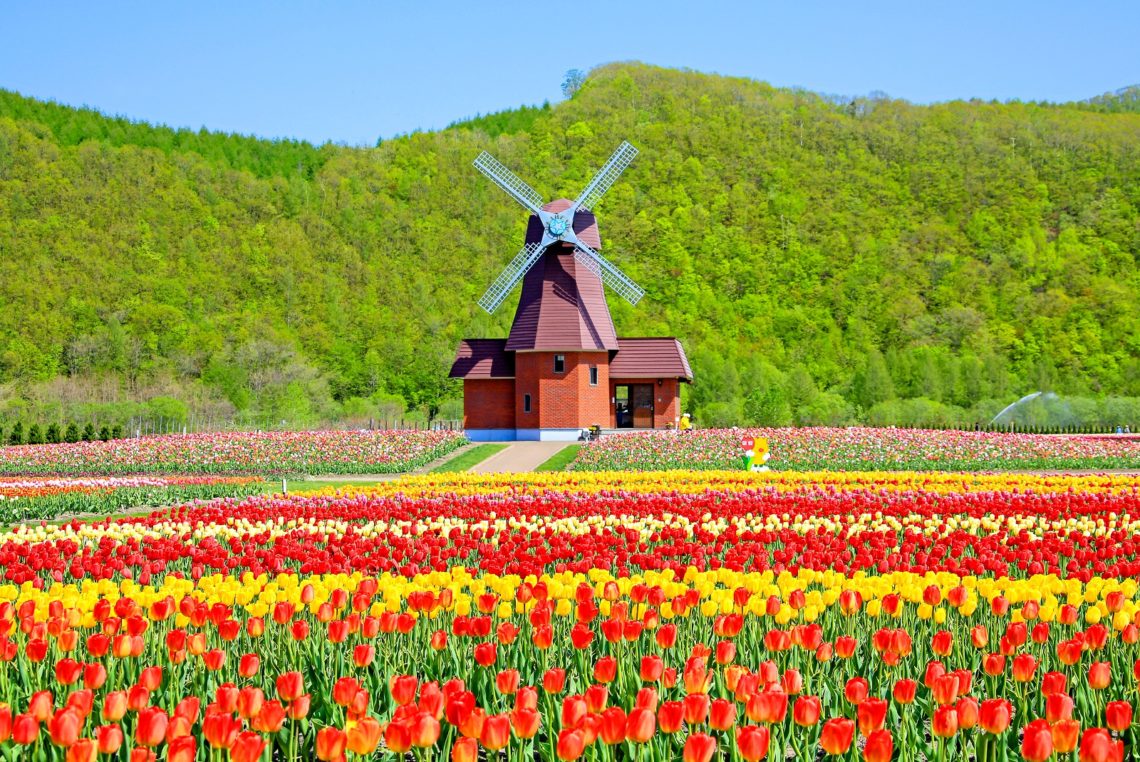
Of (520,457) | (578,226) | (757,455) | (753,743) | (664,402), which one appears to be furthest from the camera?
(664,402)

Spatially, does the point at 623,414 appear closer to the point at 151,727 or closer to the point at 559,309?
the point at 559,309

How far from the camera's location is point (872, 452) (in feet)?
87.6

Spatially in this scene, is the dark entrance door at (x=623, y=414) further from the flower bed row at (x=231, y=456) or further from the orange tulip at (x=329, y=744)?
the orange tulip at (x=329, y=744)

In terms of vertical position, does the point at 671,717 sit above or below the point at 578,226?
below

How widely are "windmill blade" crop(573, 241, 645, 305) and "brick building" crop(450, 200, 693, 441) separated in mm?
195

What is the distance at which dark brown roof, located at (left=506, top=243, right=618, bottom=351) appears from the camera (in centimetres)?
3769

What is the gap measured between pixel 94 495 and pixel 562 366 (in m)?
20.3

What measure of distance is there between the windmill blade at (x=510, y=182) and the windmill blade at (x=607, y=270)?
9.42ft

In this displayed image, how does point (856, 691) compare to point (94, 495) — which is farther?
point (94, 495)

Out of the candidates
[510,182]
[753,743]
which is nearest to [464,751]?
[753,743]

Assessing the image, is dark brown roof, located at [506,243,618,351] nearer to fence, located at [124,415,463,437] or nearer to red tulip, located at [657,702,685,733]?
fence, located at [124,415,463,437]

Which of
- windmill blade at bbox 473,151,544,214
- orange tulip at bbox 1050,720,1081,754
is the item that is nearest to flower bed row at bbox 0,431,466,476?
windmill blade at bbox 473,151,544,214

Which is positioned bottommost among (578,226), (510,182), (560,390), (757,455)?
(757,455)

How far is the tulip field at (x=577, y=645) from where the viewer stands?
12.4ft
